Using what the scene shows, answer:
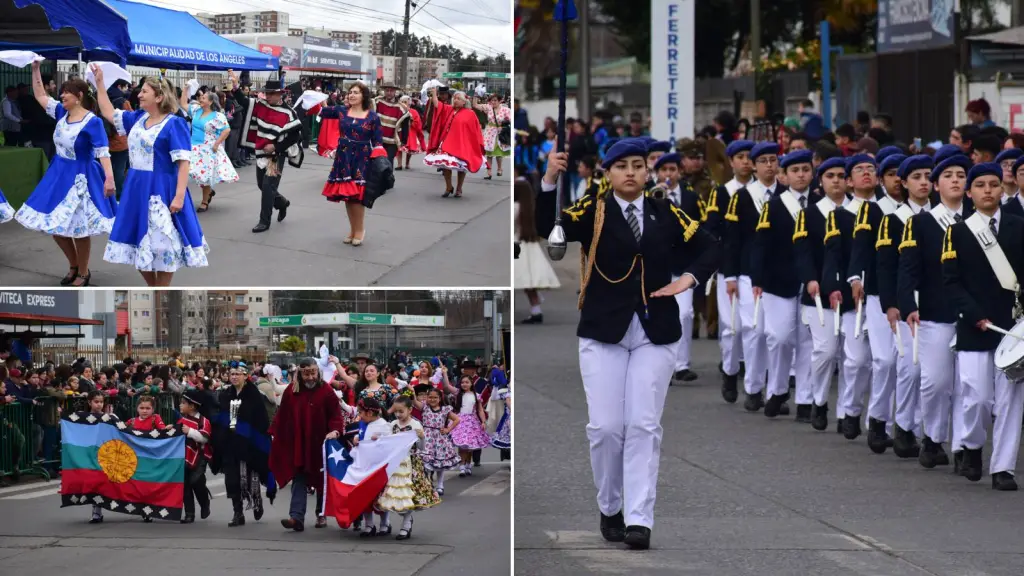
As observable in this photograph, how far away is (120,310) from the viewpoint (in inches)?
260

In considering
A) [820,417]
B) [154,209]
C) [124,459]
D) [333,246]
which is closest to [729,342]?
[820,417]

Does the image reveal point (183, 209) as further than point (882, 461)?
No

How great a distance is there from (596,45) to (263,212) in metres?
87.7

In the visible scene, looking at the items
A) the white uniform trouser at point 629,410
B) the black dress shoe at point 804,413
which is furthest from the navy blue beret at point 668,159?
the white uniform trouser at point 629,410

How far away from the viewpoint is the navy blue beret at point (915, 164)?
36.1 feet

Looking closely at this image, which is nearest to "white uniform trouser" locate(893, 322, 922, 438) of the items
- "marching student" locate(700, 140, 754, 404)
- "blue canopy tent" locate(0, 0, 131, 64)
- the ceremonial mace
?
"marching student" locate(700, 140, 754, 404)

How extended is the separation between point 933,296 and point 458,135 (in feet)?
12.2

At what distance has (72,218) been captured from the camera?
30.1ft

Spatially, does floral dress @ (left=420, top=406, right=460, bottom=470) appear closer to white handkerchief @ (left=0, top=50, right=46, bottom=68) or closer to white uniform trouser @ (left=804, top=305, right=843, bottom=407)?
white uniform trouser @ (left=804, top=305, right=843, bottom=407)

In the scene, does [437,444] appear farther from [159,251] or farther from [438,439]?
[159,251]

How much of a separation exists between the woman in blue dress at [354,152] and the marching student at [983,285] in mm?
3652

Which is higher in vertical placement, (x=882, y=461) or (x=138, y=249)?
(x=138, y=249)

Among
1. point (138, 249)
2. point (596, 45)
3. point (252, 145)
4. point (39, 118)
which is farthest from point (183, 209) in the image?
point (596, 45)

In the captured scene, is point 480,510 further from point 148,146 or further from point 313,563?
point 148,146
